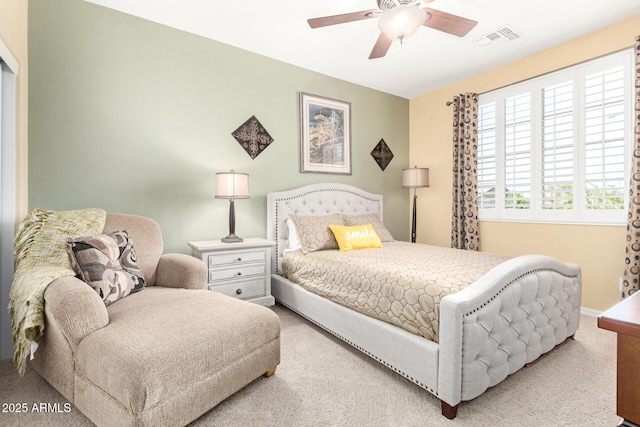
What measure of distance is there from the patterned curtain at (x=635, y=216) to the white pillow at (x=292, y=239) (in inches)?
115

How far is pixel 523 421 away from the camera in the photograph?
5.14ft

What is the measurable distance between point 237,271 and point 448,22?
2.59 m

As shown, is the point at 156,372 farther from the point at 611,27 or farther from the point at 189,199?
the point at 611,27

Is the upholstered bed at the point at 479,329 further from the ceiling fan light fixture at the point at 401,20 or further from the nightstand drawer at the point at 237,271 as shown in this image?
the ceiling fan light fixture at the point at 401,20

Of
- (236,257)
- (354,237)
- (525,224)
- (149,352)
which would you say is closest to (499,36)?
(525,224)

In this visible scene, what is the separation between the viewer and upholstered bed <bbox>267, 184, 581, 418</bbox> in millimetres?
1562

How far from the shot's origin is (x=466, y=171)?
3.85m

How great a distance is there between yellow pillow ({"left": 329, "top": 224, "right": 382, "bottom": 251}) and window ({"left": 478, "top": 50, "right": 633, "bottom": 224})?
163cm

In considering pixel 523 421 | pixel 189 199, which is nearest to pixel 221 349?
pixel 523 421

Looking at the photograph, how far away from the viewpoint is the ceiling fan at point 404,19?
209cm

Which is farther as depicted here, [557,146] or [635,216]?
[557,146]

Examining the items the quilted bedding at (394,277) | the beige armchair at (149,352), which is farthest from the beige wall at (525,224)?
the beige armchair at (149,352)

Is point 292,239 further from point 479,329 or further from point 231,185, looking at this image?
point 479,329

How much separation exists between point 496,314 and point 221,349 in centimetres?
144
